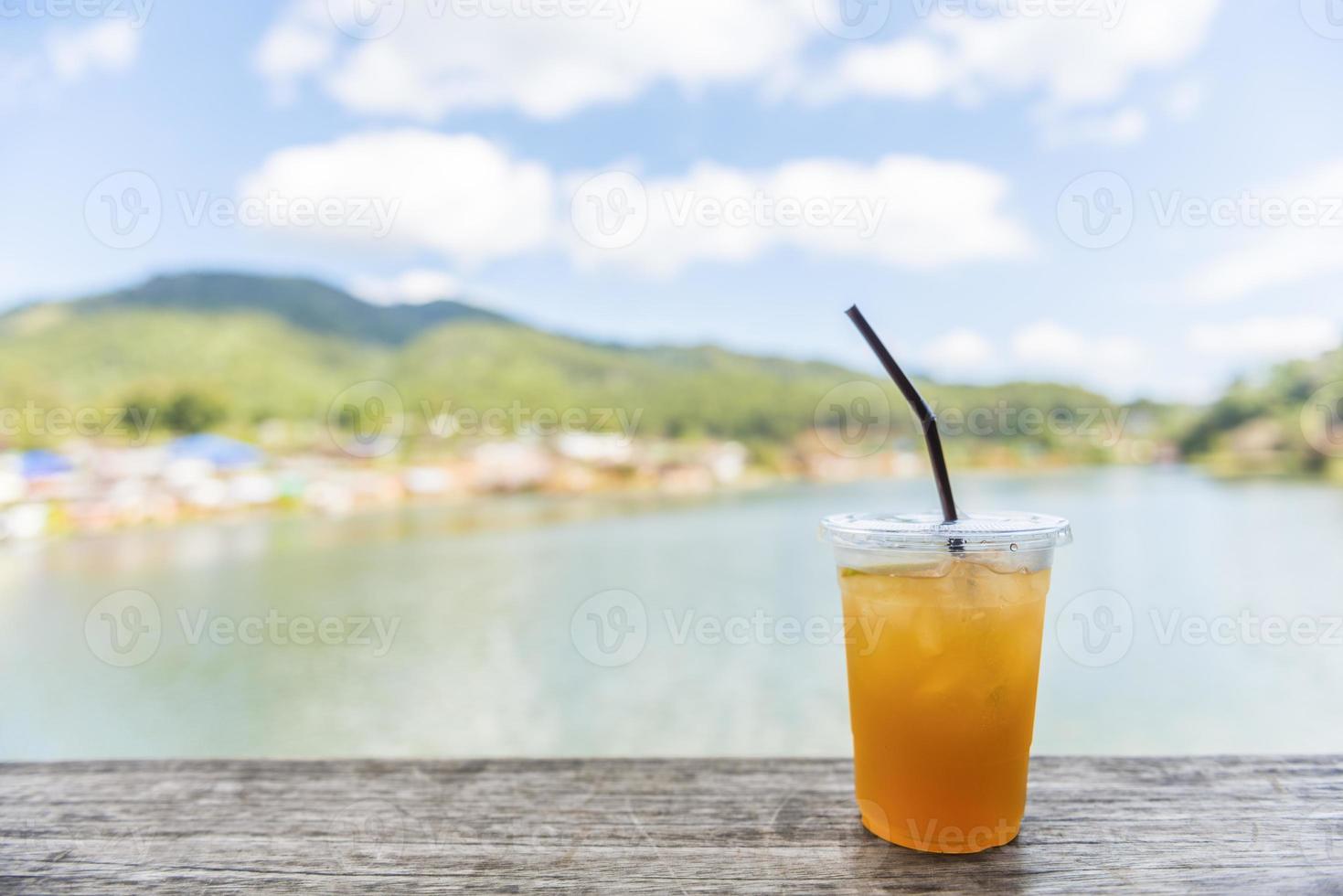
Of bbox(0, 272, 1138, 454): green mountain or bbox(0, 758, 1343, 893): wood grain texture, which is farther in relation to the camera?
bbox(0, 272, 1138, 454): green mountain

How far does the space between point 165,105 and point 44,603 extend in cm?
1058

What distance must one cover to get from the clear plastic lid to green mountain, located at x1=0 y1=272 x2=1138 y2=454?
486 inches

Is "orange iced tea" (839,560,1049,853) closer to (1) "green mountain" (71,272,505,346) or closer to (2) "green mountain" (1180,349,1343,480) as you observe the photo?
(2) "green mountain" (1180,349,1343,480)

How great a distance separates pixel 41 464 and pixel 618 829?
54.8 ft

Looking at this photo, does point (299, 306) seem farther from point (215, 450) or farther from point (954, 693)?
point (954, 693)

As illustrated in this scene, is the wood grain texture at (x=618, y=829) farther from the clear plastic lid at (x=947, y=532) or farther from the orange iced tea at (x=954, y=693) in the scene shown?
the clear plastic lid at (x=947, y=532)

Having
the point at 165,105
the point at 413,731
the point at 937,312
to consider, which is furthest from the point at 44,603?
the point at 937,312

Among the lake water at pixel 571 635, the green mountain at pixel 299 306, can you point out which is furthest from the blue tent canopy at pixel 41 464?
the green mountain at pixel 299 306

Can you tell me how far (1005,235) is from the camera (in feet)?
63.8

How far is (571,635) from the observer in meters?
20.1

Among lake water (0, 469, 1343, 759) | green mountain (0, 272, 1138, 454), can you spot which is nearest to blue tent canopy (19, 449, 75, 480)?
green mountain (0, 272, 1138, 454)

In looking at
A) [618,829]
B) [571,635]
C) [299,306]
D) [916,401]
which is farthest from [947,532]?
[299,306]

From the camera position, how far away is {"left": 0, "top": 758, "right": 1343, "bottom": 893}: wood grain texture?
0.83 meters

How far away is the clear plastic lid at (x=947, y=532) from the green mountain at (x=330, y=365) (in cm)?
1235
